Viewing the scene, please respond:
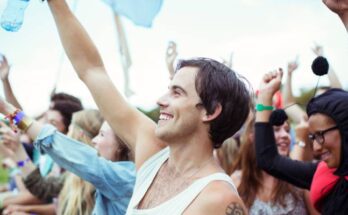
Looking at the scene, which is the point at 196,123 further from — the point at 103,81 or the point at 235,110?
the point at 103,81

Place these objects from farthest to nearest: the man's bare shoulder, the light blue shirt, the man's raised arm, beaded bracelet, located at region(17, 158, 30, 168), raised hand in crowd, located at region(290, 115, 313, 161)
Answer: beaded bracelet, located at region(17, 158, 30, 168) → raised hand in crowd, located at region(290, 115, 313, 161) → the light blue shirt → the man's raised arm → the man's bare shoulder

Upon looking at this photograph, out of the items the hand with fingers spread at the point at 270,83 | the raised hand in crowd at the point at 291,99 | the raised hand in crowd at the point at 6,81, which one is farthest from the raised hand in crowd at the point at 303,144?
the raised hand in crowd at the point at 6,81

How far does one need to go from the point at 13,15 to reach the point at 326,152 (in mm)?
1671

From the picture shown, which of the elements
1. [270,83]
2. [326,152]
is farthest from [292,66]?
[326,152]

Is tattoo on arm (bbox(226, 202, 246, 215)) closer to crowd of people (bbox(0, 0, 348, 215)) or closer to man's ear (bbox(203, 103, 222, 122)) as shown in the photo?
crowd of people (bbox(0, 0, 348, 215))

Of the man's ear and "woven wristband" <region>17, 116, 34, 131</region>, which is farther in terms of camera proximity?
"woven wristband" <region>17, 116, 34, 131</region>

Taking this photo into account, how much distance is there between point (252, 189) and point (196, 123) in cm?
183

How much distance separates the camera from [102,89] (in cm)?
295

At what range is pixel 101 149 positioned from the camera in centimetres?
404

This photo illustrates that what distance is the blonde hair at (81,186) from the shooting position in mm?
4109

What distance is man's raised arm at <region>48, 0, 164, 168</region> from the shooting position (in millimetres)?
2824

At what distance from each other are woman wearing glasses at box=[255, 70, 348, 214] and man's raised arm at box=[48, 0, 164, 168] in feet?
2.89

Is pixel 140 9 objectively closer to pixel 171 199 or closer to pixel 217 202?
pixel 171 199

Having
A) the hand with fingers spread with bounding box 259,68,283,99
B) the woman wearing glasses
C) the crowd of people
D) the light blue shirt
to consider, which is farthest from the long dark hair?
the light blue shirt
